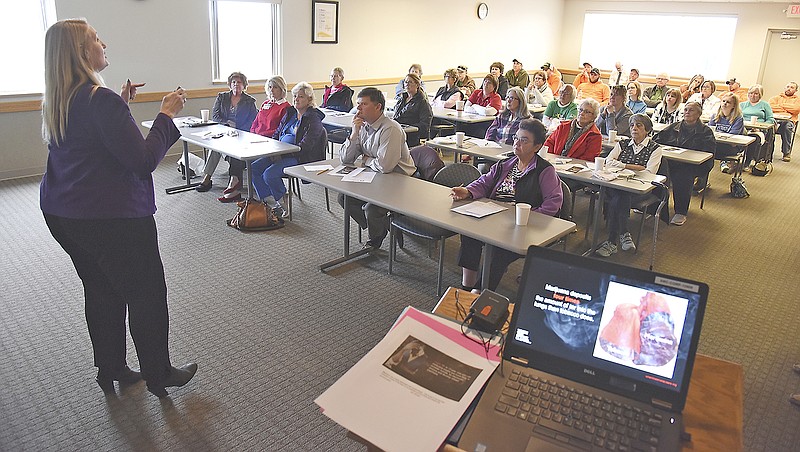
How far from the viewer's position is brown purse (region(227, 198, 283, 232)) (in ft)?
16.4

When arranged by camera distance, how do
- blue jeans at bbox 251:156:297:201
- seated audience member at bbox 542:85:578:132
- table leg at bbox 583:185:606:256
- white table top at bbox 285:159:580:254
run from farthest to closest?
seated audience member at bbox 542:85:578:132
blue jeans at bbox 251:156:297:201
table leg at bbox 583:185:606:256
white table top at bbox 285:159:580:254

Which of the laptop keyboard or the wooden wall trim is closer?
the laptop keyboard

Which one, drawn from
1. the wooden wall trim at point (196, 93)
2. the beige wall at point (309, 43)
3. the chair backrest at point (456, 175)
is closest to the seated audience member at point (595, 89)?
the beige wall at point (309, 43)

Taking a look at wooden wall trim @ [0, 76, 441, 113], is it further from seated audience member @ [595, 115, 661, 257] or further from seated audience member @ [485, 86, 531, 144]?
seated audience member @ [595, 115, 661, 257]

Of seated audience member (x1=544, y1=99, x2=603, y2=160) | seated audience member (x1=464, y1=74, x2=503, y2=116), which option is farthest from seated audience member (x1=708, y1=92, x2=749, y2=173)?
seated audience member (x1=544, y1=99, x2=603, y2=160)

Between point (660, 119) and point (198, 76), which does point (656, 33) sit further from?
point (198, 76)

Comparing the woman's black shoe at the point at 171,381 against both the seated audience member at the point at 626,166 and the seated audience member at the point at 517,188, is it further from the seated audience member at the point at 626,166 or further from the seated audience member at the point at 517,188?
the seated audience member at the point at 626,166

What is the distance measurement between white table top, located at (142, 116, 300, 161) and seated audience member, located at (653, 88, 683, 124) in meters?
4.61

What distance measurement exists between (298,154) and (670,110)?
4.73 metres

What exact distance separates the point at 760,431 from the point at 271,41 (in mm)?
7578

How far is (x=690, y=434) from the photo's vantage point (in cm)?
133

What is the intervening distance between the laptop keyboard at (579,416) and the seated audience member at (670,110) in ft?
20.4

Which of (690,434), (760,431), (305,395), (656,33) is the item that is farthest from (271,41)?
(656,33)

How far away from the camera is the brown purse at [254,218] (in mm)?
5000
